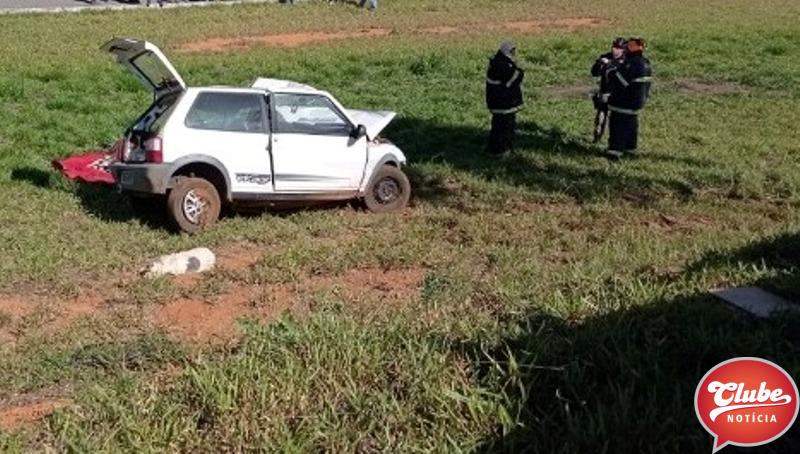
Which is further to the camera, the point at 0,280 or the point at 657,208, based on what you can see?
the point at 657,208

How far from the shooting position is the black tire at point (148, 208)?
10195 mm

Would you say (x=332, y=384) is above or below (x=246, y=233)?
above

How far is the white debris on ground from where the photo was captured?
8219 mm

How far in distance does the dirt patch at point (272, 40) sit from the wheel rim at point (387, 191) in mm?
14229

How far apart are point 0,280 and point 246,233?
96.6 inches

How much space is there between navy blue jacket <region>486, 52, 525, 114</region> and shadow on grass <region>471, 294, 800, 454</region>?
8.15 meters

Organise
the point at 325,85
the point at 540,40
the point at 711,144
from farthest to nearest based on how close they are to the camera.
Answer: the point at 540,40
the point at 325,85
the point at 711,144

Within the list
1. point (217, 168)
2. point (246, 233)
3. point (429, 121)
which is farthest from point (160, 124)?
point (429, 121)

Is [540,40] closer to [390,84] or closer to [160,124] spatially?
[390,84]

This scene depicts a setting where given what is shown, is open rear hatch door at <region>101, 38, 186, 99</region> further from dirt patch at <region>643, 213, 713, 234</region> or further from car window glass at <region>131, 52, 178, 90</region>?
dirt patch at <region>643, 213, 713, 234</region>

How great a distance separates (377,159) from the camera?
10789mm

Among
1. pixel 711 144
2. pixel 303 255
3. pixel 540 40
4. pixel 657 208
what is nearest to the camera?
pixel 303 255

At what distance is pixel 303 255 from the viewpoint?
8.59 m

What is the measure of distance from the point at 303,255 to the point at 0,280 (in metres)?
2.53
